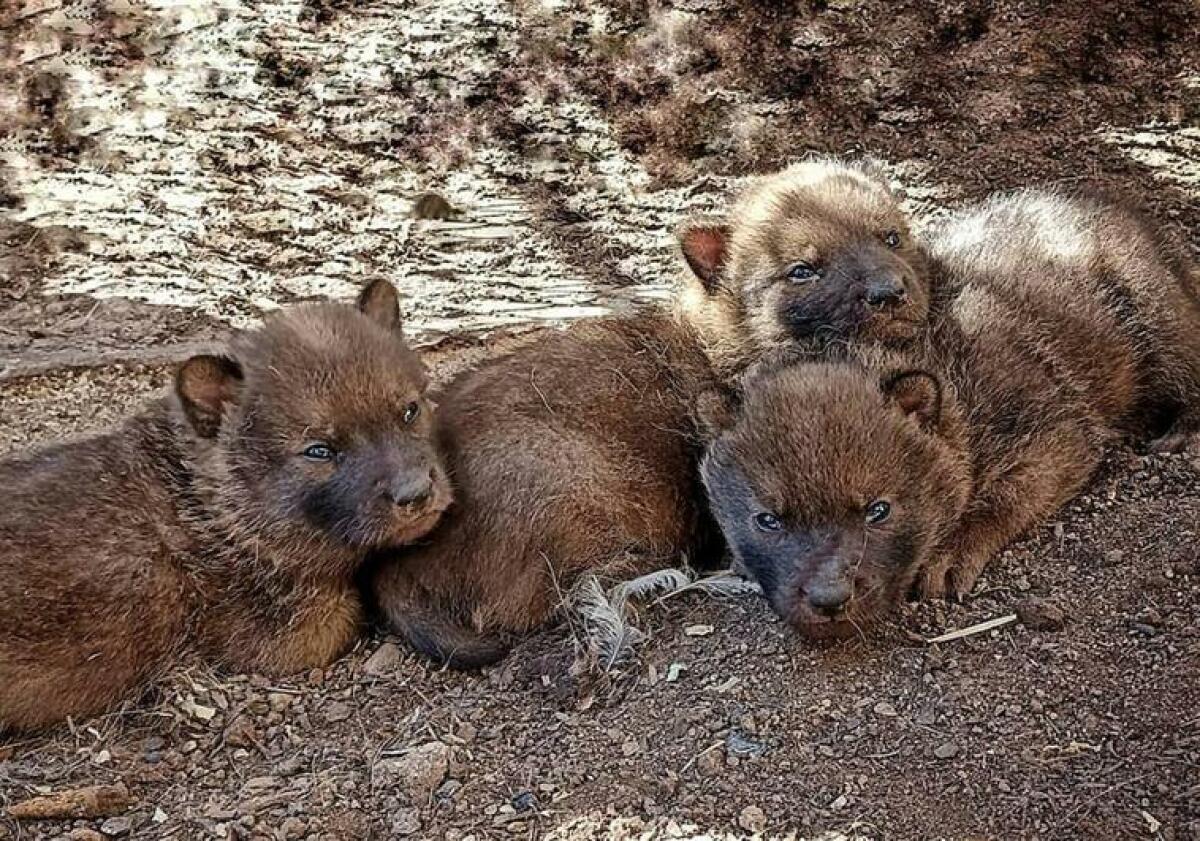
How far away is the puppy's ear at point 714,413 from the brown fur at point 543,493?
15 cm

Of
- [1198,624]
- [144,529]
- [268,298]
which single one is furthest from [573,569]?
[268,298]

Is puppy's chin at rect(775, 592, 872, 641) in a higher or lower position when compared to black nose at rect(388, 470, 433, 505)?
lower

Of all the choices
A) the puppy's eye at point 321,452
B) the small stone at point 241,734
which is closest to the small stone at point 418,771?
the small stone at point 241,734

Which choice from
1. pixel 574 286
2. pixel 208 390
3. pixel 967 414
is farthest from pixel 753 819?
pixel 574 286

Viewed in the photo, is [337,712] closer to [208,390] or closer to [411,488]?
[411,488]

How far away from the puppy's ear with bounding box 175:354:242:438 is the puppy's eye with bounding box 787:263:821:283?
7.78 ft

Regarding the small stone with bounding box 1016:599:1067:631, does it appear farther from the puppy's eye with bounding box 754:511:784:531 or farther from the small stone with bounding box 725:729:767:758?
the small stone with bounding box 725:729:767:758

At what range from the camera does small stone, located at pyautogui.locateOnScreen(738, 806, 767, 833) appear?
148 inches

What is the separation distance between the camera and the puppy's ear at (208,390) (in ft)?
16.9

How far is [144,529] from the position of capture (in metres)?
5.13

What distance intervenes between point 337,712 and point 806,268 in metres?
2.70

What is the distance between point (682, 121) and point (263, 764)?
3366mm

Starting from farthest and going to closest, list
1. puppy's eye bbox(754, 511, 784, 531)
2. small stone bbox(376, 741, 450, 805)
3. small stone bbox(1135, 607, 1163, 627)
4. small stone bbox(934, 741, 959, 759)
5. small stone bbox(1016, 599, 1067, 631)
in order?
puppy's eye bbox(754, 511, 784, 531) < small stone bbox(1016, 599, 1067, 631) < small stone bbox(1135, 607, 1163, 627) < small stone bbox(376, 741, 450, 805) < small stone bbox(934, 741, 959, 759)

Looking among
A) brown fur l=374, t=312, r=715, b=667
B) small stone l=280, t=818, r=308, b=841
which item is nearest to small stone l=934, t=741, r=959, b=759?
brown fur l=374, t=312, r=715, b=667
